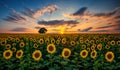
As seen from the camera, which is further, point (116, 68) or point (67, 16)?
point (67, 16)

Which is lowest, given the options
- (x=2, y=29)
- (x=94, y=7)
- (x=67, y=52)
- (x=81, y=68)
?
(x=81, y=68)

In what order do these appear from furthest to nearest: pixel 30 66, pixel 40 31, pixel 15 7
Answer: pixel 40 31 → pixel 15 7 → pixel 30 66

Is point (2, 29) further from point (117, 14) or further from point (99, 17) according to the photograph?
point (117, 14)

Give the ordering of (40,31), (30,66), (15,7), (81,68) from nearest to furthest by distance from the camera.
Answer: (30,66) → (81,68) → (15,7) → (40,31)

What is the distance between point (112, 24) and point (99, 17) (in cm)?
29

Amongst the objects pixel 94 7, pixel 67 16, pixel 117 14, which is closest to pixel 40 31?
pixel 67 16

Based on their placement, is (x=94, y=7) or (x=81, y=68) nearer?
(x=81, y=68)

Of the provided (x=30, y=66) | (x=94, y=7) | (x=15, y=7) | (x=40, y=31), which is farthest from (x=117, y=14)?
(x=30, y=66)

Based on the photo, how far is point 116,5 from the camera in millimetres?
4590

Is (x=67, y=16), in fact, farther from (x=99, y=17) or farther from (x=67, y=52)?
(x=67, y=52)

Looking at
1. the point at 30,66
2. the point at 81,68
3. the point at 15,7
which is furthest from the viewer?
the point at 15,7

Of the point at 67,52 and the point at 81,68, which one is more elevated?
the point at 67,52

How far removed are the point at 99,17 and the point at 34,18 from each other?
119 cm

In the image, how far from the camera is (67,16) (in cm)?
454
